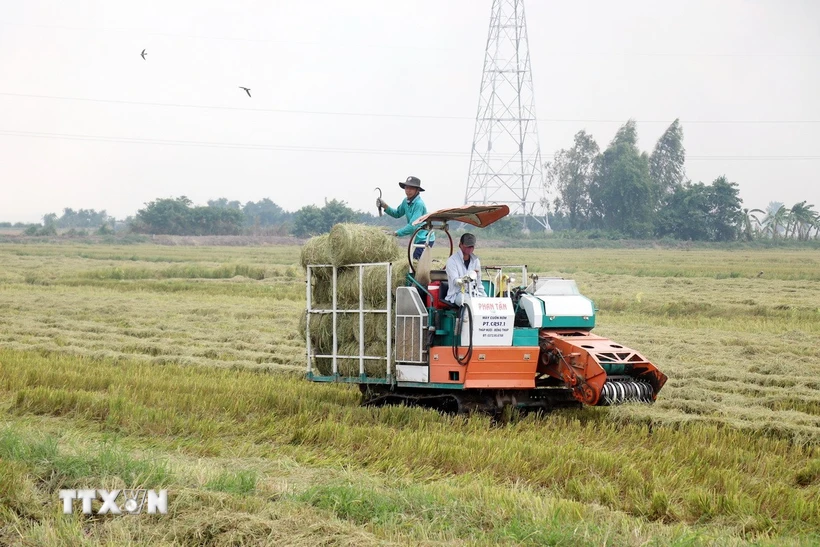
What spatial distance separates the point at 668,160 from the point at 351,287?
8025 cm

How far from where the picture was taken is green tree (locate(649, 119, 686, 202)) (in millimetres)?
86500

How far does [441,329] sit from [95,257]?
42711 millimetres

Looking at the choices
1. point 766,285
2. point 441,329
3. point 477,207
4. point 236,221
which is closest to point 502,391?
point 441,329

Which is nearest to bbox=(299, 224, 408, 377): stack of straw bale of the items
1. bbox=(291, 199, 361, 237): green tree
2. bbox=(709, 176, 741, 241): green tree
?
bbox=(291, 199, 361, 237): green tree

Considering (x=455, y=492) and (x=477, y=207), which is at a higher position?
(x=477, y=207)

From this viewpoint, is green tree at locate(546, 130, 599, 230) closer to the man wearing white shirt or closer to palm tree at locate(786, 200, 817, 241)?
palm tree at locate(786, 200, 817, 241)

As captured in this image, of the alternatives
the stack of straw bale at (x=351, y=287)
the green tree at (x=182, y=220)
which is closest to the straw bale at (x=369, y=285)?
the stack of straw bale at (x=351, y=287)

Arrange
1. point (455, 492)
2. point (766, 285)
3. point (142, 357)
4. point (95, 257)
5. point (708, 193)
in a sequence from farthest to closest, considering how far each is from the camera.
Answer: point (708, 193), point (95, 257), point (766, 285), point (142, 357), point (455, 492)

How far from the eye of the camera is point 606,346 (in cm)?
999

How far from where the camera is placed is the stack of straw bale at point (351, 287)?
35.6ft

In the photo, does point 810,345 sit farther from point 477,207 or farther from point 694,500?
point 694,500

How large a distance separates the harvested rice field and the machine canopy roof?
2.25 metres

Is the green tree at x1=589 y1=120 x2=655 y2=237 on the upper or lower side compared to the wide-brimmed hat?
upper

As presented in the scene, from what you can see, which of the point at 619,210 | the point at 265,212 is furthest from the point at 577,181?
the point at 265,212
